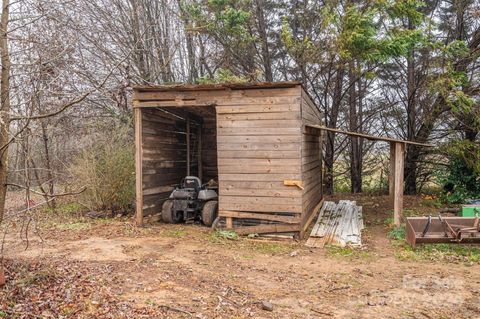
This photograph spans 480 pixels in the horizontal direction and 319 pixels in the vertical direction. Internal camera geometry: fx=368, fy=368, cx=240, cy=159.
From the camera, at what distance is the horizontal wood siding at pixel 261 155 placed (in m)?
6.91

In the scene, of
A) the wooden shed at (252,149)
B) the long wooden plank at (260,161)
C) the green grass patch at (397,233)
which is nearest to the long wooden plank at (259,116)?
the wooden shed at (252,149)

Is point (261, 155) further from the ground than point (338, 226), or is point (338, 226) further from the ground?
point (261, 155)

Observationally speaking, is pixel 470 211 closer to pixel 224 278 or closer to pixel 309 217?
pixel 309 217

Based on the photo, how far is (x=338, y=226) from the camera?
8000mm

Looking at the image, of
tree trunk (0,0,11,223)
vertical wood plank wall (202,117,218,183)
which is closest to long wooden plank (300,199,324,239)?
vertical wood plank wall (202,117,218,183)

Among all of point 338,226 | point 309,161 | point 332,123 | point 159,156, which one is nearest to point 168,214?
point 159,156

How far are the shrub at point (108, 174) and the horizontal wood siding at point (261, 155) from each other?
3.10m

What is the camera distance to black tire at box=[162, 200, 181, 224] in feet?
27.5

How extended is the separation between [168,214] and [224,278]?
12.5ft

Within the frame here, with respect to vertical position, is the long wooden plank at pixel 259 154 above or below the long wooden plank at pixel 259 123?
below

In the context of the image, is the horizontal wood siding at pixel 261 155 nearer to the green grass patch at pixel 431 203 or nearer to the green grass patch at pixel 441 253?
the green grass patch at pixel 441 253

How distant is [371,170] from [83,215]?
1012 centimetres

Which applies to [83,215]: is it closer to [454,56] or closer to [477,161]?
[477,161]

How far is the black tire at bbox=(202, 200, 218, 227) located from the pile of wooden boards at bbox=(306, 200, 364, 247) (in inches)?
84.5
